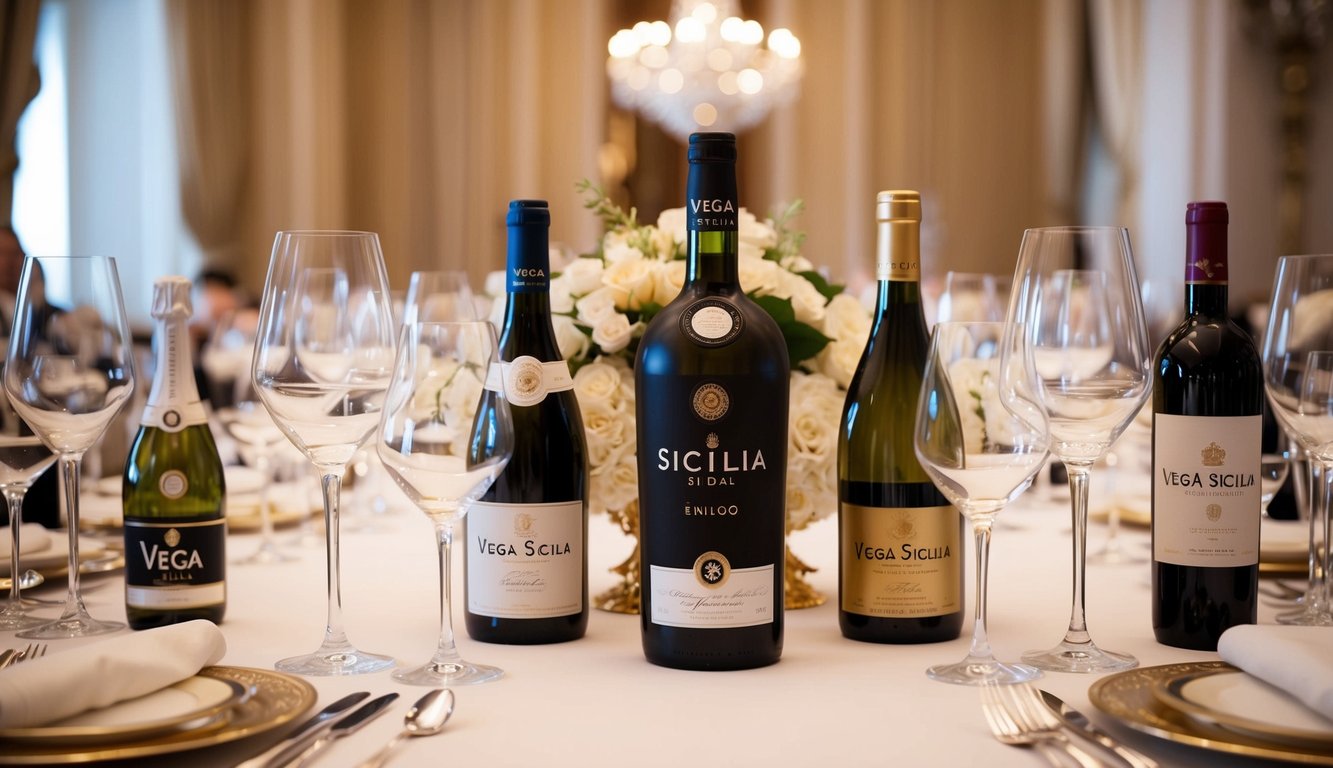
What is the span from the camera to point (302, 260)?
1.28 m

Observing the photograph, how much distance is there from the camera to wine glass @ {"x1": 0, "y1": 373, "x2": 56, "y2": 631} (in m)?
1.43

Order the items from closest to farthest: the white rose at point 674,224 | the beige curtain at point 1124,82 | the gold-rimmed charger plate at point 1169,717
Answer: the gold-rimmed charger plate at point 1169,717, the white rose at point 674,224, the beige curtain at point 1124,82

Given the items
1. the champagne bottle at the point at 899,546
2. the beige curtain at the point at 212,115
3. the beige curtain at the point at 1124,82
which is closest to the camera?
the champagne bottle at the point at 899,546

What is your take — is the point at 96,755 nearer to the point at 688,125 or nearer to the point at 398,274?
the point at 688,125

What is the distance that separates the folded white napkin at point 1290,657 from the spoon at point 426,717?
618 mm

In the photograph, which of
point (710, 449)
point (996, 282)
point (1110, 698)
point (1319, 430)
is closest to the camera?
point (1110, 698)

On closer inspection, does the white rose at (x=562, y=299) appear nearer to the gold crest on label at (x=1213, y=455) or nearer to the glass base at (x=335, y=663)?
the glass base at (x=335, y=663)

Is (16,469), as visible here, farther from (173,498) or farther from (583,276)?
(583,276)

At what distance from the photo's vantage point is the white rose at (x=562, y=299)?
1.52 metres

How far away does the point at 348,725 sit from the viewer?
3.14ft

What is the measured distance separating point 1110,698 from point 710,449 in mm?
393

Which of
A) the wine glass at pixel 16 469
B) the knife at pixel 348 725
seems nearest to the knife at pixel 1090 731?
the knife at pixel 348 725

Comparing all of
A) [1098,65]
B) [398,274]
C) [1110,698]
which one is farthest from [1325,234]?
[1110,698]

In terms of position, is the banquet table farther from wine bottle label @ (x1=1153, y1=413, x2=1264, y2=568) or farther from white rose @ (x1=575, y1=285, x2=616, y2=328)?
white rose @ (x1=575, y1=285, x2=616, y2=328)
